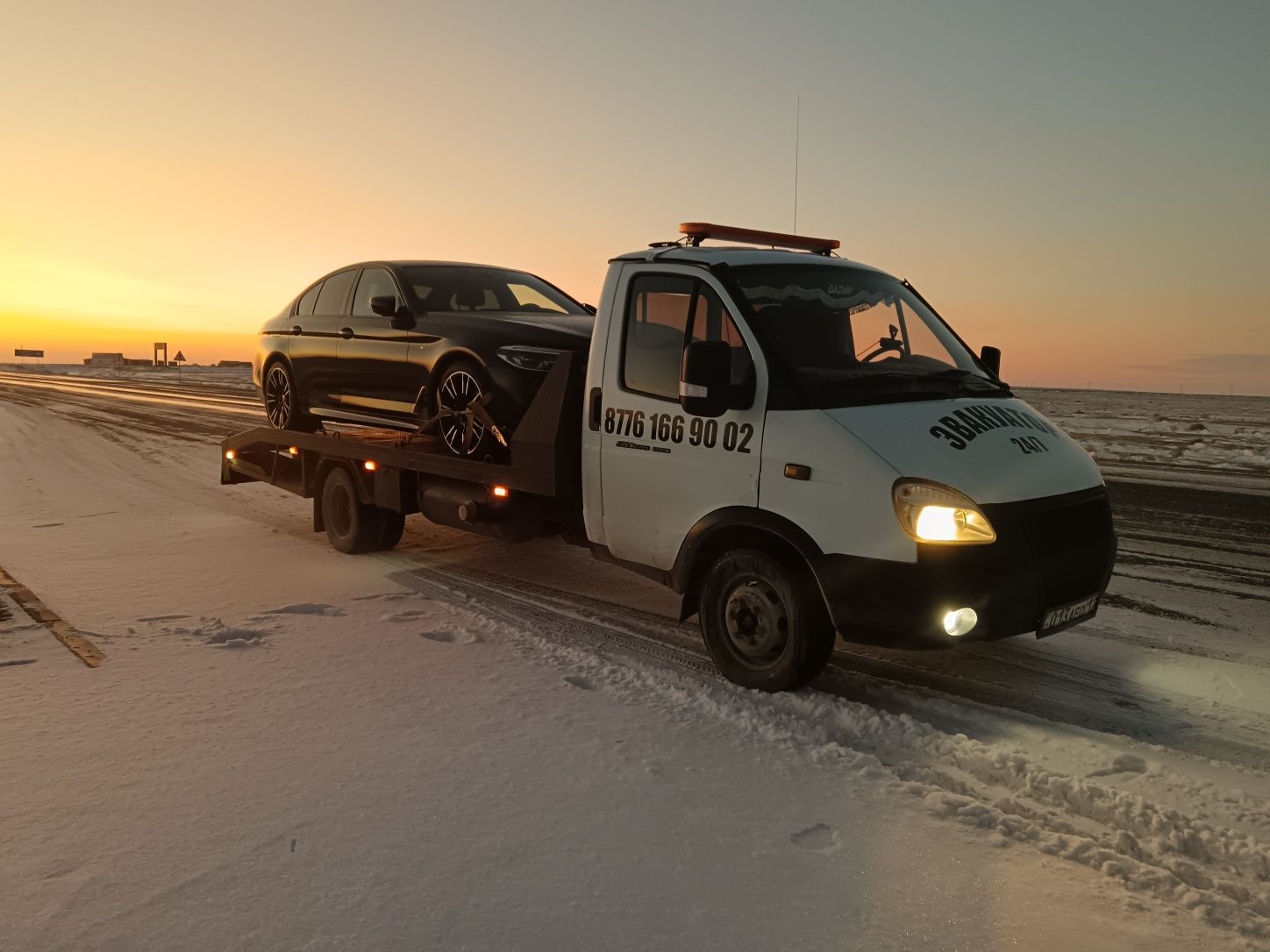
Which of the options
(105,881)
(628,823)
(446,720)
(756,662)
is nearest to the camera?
(105,881)

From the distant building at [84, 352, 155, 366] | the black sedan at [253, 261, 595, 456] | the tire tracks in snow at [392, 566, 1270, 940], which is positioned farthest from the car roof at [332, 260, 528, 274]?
the distant building at [84, 352, 155, 366]

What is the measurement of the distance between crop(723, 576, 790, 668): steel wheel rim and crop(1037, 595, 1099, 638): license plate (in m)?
1.22

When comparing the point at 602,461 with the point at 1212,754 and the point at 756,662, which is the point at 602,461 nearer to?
the point at 756,662

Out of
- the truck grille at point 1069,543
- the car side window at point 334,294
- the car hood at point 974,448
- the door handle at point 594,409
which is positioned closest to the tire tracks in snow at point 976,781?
the truck grille at point 1069,543

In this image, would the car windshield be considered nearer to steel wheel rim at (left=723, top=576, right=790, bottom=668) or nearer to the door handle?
the door handle

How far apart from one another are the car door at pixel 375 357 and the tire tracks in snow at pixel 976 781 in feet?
8.14

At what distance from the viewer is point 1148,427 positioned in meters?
25.0

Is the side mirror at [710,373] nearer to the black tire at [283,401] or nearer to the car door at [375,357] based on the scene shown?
the car door at [375,357]

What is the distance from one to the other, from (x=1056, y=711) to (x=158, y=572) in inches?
267

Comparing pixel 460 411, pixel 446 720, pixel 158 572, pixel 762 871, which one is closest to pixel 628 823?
pixel 762 871

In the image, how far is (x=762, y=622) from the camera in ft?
16.6

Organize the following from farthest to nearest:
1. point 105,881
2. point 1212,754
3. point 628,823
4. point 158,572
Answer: point 158,572 < point 1212,754 < point 628,823 < point 105,881

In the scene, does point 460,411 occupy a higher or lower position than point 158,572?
higher

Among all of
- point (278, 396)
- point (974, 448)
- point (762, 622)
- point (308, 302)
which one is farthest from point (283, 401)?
point (974, 448)
